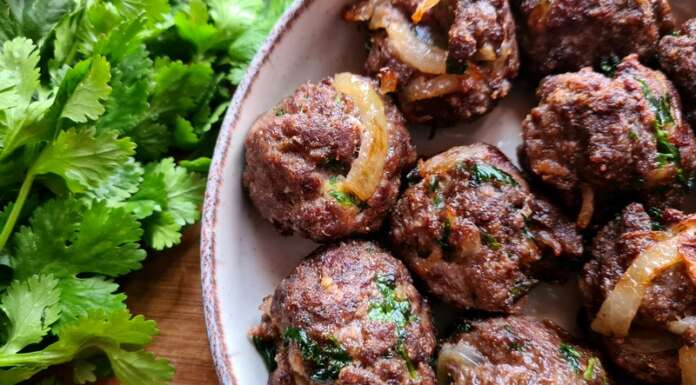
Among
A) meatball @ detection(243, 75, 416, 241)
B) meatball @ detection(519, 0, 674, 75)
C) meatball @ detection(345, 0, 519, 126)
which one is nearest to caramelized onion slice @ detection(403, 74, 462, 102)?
meatball @ detection(345, 0, 519, 126)

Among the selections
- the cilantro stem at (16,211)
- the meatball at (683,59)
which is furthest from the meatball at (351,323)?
the meatball at (683,59)

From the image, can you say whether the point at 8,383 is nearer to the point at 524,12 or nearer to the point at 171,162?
the point at 171,162

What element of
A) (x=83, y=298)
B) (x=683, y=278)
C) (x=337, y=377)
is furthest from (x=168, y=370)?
(x=683, y=278)

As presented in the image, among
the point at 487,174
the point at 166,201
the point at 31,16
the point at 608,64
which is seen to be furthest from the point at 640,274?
the point at 31,16

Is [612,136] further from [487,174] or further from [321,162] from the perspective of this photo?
[321,162]

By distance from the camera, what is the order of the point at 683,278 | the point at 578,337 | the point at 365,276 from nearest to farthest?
1. the point at 683,278
2. the point at 365,276
3. the point at 578,337
